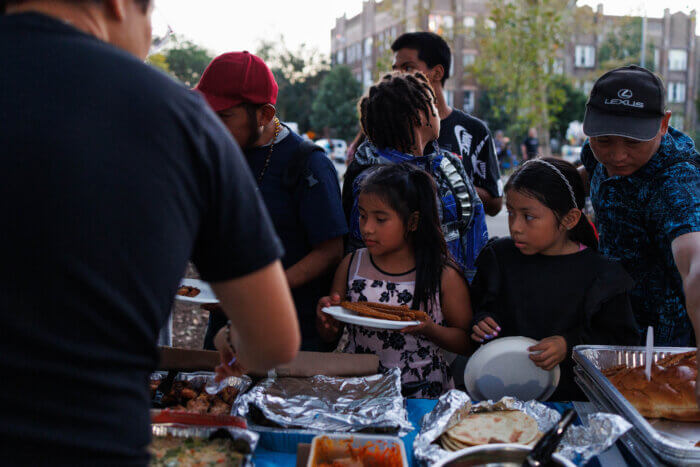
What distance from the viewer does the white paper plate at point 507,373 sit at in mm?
1812

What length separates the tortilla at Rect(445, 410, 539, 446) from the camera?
4.80 feet

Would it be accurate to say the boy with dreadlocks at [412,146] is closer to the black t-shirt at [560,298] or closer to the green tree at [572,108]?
the black t-shirt at [560,298]

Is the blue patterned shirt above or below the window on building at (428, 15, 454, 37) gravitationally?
below

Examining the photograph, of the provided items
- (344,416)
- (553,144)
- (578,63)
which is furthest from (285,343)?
(578,63)

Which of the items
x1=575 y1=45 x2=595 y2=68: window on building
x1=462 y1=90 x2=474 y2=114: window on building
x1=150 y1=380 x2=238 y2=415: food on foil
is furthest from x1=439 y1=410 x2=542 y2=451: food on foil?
x1=575 y1=45 x2=595 y2=68: window on building

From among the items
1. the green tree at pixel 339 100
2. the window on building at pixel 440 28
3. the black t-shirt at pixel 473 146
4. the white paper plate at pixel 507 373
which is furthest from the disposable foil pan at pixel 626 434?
the green tree at pixel 339 100

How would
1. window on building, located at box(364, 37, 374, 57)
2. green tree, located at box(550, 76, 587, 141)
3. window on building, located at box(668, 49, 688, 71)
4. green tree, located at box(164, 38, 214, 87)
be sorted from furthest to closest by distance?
1. window on building, located at box(668, 49, 688, 71)
2. window on building, located at box(364, 37, 374, 57)
3. green tree, located at box(164, 38, 214, 87)
4. green tree, located at box(550, 76, 587, 141)

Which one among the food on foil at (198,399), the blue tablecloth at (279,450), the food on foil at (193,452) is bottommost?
the blue tablecloth at (279,450)

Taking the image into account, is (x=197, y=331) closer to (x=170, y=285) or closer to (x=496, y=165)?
(x=496, y=165)

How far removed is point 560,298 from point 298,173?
108 centimetres

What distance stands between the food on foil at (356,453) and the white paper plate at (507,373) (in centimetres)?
53

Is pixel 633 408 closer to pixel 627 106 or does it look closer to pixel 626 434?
pixel 626 434

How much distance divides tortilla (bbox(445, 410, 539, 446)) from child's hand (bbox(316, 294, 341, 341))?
2.19 ft

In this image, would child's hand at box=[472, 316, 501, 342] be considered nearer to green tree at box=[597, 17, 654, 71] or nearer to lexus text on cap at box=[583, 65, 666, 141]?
lexus text on cap at box=[583, 65, 666, 141]
